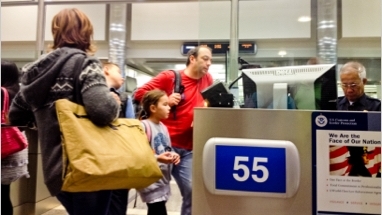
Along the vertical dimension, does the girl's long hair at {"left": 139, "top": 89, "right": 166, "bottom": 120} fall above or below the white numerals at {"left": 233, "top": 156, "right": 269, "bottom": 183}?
above

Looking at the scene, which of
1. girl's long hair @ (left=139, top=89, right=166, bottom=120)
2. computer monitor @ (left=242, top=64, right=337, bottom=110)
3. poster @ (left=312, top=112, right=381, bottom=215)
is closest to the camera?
poster @ (left=312, top=112, right=381, bottom=215)

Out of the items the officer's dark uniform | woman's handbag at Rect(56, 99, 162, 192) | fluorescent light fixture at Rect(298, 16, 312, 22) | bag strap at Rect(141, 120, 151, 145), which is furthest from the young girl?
fluorescent light fixture at Rect(298, 16, 312, 22)

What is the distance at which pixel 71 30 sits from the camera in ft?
4.42

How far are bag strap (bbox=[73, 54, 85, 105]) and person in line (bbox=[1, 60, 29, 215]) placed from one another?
95 cm

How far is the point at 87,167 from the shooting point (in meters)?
1.13

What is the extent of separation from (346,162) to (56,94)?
3.15 feet

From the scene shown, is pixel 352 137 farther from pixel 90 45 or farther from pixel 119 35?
pixel 119 35

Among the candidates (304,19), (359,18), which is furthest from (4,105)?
(359,18)

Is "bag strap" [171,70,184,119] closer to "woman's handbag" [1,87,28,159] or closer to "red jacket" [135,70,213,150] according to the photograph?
"red jacket" [135,70,213,150]

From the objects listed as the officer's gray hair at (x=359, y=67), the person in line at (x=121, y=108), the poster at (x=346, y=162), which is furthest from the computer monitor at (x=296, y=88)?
the person in line at (x=121, y=108)

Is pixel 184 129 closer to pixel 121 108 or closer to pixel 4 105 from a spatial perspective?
pixel 121 108

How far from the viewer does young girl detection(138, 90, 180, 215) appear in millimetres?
1896

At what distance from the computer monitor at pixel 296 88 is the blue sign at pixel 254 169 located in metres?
0.19

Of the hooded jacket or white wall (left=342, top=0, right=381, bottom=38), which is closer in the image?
the hooded jacket
